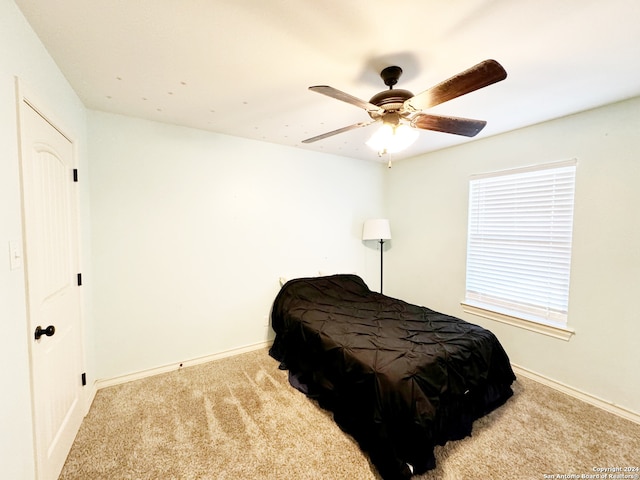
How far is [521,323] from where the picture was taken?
Answer: 267 centimetres

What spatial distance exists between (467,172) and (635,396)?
7.77 feet

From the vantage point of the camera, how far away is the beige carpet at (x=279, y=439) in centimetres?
159

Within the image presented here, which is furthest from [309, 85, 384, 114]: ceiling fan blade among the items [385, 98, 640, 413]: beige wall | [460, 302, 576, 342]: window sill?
[460, 302, 576, 342]: window sill

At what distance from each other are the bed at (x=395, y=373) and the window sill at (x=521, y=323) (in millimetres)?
697

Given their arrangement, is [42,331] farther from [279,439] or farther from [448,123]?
[448,123]

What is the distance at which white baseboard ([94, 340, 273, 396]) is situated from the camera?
239cm

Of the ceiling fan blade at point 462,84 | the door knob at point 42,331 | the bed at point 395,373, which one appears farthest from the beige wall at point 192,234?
the ceiling fan blade at point 462,84

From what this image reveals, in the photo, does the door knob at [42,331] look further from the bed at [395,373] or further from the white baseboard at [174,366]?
the bed at [395,373]

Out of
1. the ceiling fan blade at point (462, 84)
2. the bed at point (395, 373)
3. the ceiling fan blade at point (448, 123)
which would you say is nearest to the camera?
the ceiling fan blade at point (462, 84)

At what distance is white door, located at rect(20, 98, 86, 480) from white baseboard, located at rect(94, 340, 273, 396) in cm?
47

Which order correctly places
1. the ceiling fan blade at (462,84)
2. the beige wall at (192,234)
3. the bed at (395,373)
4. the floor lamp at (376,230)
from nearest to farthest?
1. the ceiling fan blade at (462,84)
2. the bed at (395,373)
3. the beige wall at (192,234)
4. the floor lamp at (376,230)

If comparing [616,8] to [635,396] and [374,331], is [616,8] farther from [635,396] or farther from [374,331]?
[635,396]

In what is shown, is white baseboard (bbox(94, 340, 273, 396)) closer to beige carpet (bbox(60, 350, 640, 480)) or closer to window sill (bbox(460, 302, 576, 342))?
beige carpet (bbox(60, 350, 640, 480))

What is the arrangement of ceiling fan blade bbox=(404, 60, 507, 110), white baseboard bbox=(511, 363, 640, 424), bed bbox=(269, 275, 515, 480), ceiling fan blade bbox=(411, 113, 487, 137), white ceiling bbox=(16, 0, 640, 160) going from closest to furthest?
ceiling fan blade bbox=(404, 60, 507, 110) → white ceiling bbox=(16, 0, 640, 160) → bed bbox=(269, 275, 515, 480) → ceiling fan blade bbox=(411, 113, 487, 137) → white baseboard bbox=(511, 363, 640, 424)
